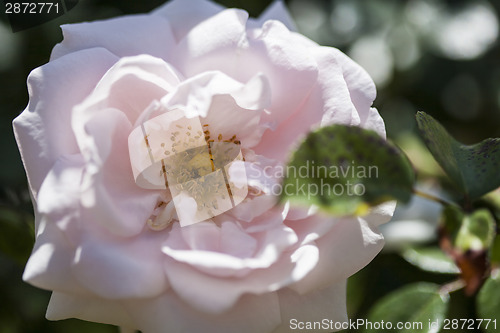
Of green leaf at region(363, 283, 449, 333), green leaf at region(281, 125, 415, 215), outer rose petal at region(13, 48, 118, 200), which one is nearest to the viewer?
green leaf at region(281, 125, 415, 215)

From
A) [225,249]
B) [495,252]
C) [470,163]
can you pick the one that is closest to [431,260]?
[495,252]

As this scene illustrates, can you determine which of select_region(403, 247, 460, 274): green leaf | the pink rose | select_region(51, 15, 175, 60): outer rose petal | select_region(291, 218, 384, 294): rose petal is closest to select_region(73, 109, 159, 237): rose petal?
the pink rose

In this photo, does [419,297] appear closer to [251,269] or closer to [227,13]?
[251,269]

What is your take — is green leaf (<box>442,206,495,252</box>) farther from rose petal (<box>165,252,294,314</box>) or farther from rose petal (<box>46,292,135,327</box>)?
rose petal (<box>46,292,135,327</box>)

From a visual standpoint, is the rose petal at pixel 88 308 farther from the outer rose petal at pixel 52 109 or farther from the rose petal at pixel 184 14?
the rose petal at pixel 184 14

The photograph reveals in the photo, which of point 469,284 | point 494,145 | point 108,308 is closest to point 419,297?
point 469,284
